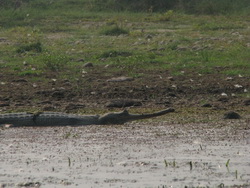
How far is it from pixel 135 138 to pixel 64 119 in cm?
114

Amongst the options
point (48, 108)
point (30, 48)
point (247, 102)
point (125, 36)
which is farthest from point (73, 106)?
point (125, 36)

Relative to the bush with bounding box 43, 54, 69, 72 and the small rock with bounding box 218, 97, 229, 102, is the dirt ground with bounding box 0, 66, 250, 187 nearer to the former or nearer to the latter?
the small rock with bounding box 218, 97, 229, 102

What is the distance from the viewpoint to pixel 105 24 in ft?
61.3

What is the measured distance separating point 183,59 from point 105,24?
264 inches

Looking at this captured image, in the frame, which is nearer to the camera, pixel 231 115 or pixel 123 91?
pixel 231 115

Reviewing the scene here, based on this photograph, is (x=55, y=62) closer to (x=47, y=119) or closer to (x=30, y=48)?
(x=30, y=48)

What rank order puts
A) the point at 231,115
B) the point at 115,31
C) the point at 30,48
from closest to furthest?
the point at 231,115
the point at 30,48
the point at 115,31

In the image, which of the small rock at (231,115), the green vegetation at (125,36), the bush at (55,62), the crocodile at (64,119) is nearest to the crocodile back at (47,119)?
the crocodile at (64,119)

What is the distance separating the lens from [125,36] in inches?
635

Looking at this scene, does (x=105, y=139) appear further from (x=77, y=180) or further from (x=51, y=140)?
(x=77, y=180)

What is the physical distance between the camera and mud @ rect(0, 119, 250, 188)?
213 inches

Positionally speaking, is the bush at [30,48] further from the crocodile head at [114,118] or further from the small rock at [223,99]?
the crocodile head at [114,118]

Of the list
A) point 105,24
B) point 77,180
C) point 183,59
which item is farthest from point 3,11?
point 77,180

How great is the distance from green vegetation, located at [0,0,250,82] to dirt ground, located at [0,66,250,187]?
0.90 m
